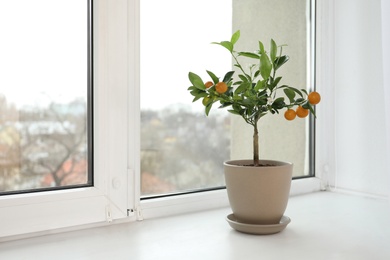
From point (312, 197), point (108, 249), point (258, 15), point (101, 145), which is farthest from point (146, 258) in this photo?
point (258, 15)

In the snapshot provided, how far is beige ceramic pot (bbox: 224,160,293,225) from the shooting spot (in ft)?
3.39

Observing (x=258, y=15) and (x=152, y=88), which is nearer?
(x=152, y=88)

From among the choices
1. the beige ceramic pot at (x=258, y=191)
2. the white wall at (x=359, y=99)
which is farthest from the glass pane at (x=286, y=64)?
the beige ceramic pot at (x=258, y=191)

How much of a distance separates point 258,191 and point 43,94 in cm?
62

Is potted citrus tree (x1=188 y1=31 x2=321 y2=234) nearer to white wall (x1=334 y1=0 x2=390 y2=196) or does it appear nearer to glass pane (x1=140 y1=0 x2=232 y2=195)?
glass pane (x1=140 y1=0 x2=232 y2=195)

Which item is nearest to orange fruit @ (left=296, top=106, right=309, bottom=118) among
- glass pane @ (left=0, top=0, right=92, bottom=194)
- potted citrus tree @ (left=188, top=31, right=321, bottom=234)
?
potted citrus tree @ (left=188, top=31, right=321, bottom=234)

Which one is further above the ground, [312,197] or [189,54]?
[189,54]

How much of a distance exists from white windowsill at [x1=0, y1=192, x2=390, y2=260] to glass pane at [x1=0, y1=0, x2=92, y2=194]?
6.9 inches

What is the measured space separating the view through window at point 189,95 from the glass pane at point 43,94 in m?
0.21

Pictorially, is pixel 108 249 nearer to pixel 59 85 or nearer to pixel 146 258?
pixel 146 258

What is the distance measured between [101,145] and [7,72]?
302 mm

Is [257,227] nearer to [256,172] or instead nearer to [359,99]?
[256,172]

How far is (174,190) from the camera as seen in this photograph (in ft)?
4.49

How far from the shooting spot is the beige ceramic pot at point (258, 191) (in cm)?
103
